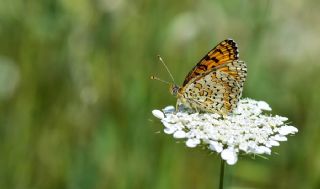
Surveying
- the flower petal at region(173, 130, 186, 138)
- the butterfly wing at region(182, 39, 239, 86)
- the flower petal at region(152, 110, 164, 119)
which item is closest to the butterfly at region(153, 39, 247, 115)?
the butterfly wing at region(182, 39, 239, 86)

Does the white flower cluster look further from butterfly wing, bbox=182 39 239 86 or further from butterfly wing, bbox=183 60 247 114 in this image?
butterfly wing, bbox=182 39 239 86

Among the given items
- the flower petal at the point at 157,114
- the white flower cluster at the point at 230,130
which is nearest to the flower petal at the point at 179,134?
the white flower cluster at the point at 230,130

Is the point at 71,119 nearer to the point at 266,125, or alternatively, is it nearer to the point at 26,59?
the point at 26,59

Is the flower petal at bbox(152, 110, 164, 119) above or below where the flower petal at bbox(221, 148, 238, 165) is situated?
above

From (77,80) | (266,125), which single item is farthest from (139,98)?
(266,125)

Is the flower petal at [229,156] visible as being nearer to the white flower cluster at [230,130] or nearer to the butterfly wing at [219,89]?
the white flower cluster at [230,130]

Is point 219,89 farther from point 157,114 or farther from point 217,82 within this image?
point 157,114
